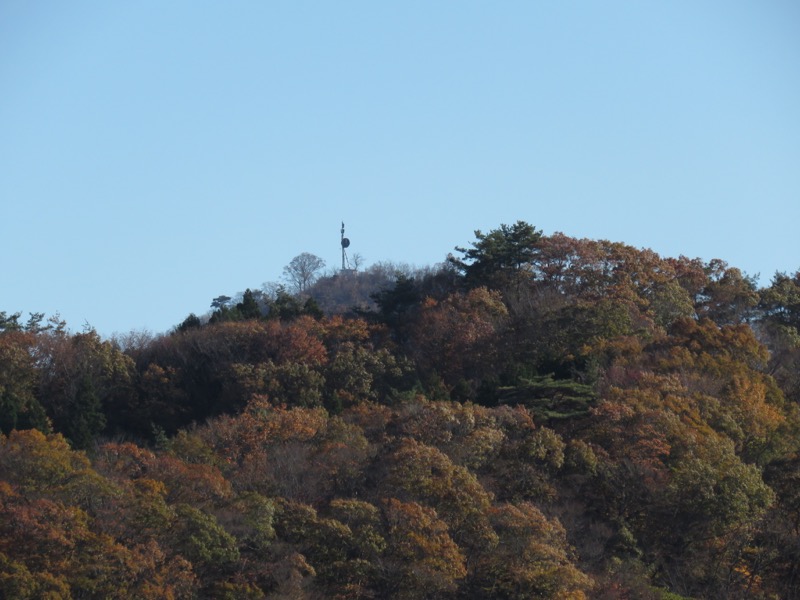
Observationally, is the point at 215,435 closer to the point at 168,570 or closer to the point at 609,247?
the point at 168,570

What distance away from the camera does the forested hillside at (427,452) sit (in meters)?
28.0

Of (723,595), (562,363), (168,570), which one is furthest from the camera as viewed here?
(562,363)

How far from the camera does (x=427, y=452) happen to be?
1227 inches

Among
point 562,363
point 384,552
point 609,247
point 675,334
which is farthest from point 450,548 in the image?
point 609,247

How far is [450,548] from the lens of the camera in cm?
2861

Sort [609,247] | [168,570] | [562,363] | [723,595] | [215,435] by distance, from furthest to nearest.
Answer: [609,247] → [562,363] → [215,435] → [723,595] → [168,570]

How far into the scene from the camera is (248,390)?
42.6 m

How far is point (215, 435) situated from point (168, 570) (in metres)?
8.15

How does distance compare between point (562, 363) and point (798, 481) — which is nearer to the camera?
point (798, 481)

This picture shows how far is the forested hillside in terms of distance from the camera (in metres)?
28.0

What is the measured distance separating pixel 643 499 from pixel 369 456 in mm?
5889

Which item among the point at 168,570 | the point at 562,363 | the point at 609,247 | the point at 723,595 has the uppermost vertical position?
the point at 609,247

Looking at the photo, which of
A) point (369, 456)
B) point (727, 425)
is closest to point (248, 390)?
point (369, 456)

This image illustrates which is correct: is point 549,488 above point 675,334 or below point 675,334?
below
